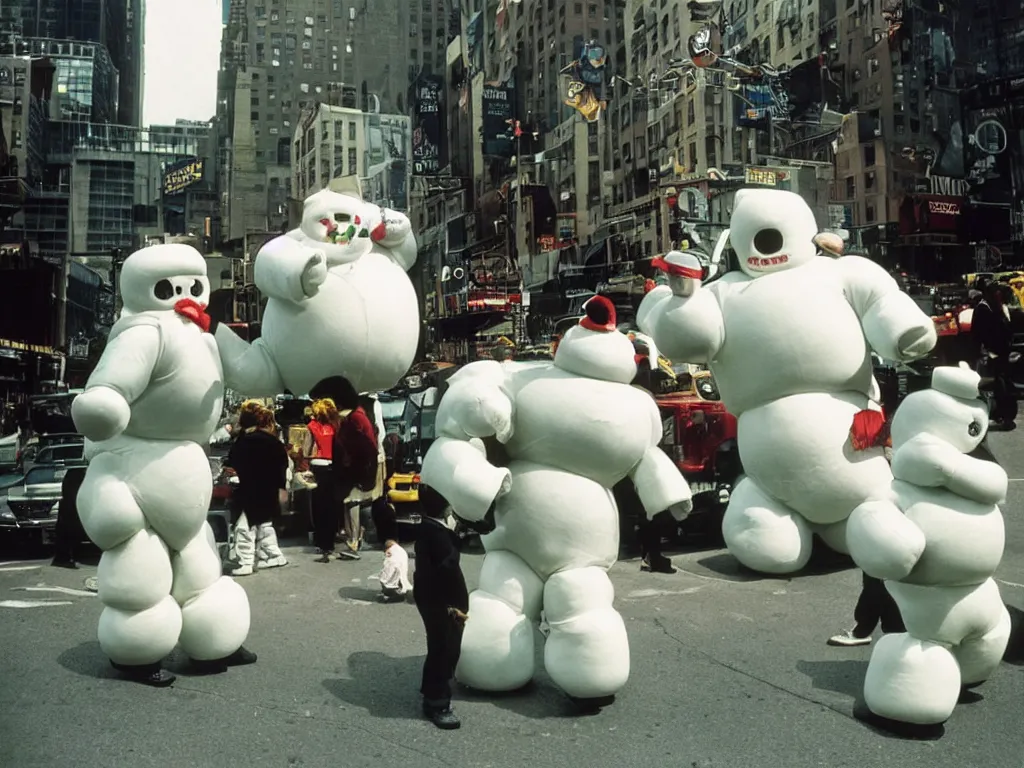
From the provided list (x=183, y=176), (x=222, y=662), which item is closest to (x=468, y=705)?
(x=222, y=662)

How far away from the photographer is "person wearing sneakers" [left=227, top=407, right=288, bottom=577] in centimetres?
755

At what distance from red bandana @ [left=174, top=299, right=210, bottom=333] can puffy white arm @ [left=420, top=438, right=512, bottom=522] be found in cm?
152

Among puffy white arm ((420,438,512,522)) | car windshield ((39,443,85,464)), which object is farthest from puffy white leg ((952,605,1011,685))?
car windshield ((39,443,85,464))

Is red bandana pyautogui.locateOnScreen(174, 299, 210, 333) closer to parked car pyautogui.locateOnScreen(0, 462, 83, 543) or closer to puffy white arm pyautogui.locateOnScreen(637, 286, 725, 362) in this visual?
puffy white arm pyautogui.locateOnScreen(637, 286, 725, 362)

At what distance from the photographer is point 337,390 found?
5266 millimetres

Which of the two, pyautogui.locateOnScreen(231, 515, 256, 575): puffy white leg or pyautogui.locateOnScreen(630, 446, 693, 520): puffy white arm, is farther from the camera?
pyautogui.locateOnScreen(231, 515, 256, 575): puffy white leg

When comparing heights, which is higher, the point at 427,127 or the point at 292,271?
the point at 427,127

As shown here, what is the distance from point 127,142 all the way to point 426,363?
109 metres

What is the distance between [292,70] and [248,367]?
8226cm

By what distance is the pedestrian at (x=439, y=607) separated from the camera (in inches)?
186

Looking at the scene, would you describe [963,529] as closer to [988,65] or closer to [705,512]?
[705,512]

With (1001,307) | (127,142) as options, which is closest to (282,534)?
(1001,307)

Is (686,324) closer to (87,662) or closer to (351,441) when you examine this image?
(351,441)

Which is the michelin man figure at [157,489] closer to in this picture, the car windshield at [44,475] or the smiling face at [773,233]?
the smiling face at [773,233]
